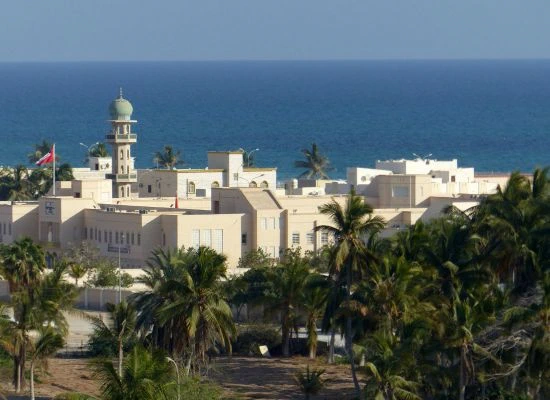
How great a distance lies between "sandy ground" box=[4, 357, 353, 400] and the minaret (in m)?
39.6

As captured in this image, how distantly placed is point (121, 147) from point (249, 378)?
4455 cm

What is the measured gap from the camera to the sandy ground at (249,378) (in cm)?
5353

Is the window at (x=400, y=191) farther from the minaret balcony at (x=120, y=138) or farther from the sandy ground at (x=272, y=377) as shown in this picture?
the sandy ground at (x=272, y=377)

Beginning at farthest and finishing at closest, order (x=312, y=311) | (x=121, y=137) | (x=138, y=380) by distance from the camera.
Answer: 1. (x=121, y=137)
2. (x=312, y=311)
3. (x=138, y=380)

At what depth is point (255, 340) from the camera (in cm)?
6169

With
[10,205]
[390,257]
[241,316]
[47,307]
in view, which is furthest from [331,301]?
[10,205]

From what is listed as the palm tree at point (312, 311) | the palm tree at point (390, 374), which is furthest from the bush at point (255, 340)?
the palm tree at point (390, 374)

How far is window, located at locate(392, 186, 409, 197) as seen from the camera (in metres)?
89.8

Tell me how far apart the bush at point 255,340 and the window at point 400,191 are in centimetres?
2818

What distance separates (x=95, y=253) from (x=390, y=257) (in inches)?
1167

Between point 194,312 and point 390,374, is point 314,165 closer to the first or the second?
point 194,312

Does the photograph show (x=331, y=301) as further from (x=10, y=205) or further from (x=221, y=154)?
(x=221, y=154)

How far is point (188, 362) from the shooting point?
5256 cm

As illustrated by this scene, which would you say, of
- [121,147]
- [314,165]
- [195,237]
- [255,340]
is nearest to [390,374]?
[255,340]
